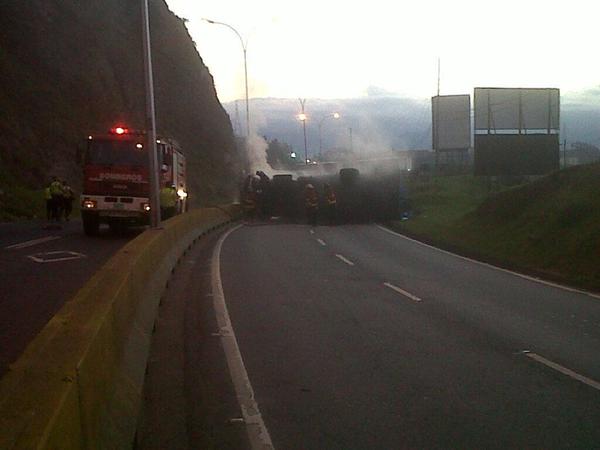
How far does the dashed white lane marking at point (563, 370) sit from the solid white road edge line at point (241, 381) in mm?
3270

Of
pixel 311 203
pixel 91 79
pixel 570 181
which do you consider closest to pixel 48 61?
pixel 91 79

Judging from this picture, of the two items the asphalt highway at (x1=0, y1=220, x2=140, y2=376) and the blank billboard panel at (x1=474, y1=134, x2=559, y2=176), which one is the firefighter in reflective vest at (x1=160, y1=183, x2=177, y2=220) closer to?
the asphalt highway at (x1=0, y1=220, x2=140, y2=376)

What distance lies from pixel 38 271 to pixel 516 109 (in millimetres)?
34021

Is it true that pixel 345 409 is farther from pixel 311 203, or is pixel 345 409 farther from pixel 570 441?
pixel 311 203

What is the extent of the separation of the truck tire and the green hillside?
35.3 ft

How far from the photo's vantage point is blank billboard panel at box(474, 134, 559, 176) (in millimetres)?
43906

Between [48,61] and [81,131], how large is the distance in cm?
525

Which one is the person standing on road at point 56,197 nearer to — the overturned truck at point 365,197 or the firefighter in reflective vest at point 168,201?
the firefighter in reflective vest at point 168,201

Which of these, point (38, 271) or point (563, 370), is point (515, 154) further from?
point (563, 370)

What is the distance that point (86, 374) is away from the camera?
5496 mm

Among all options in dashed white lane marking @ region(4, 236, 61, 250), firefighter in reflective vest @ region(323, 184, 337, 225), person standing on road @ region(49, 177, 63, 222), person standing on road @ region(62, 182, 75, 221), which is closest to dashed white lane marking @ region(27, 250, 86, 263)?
dashed white lane marking @ region(4, 236, 61, 250)

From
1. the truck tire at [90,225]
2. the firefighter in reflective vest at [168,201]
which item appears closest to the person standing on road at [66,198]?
the firefighter in reflective vest at [168,201]

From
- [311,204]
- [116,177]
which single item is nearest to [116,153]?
[116,177]

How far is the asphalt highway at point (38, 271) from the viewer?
39.0ft
